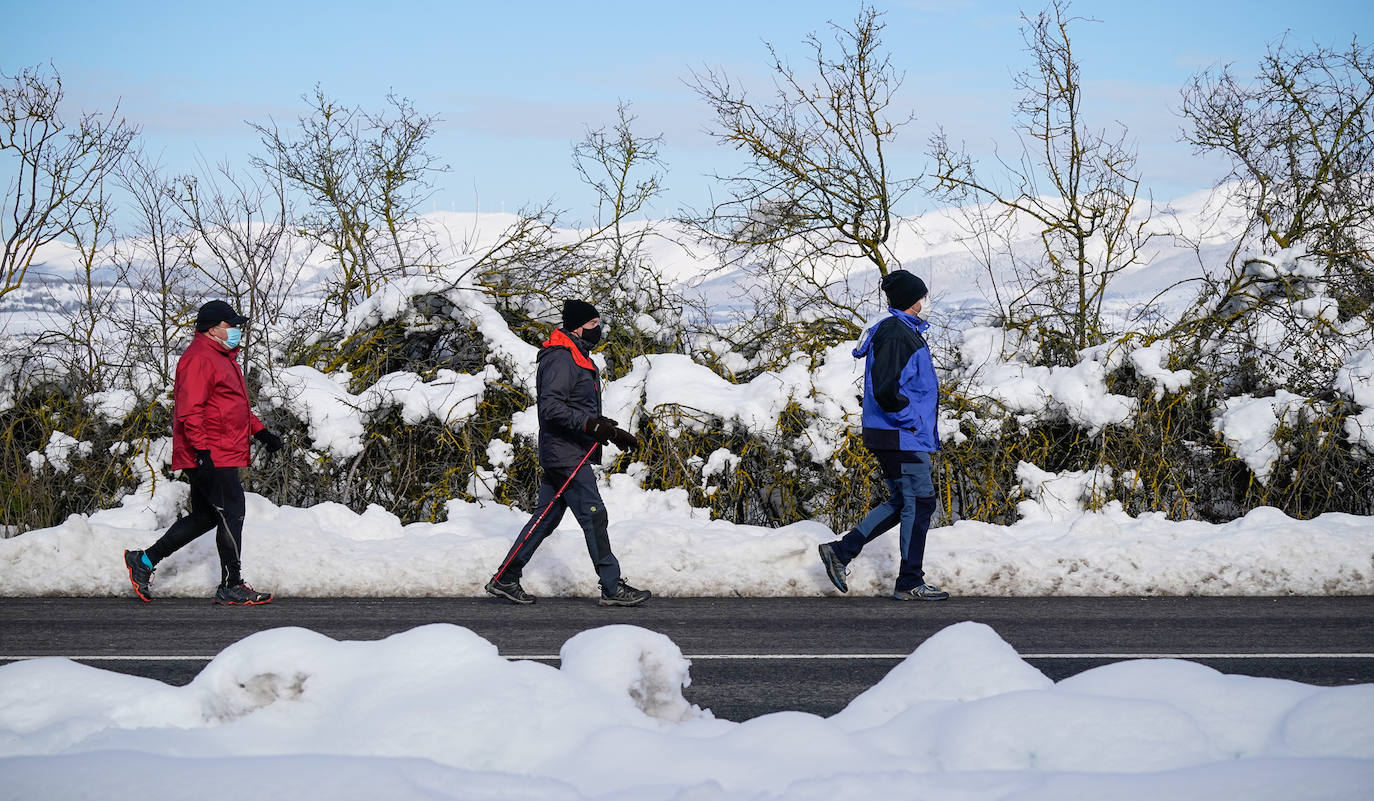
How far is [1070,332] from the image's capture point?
40.5 feet

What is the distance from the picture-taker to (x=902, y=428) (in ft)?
24.0

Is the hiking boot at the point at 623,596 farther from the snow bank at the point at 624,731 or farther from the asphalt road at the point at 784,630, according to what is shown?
the snow bank at the point at 624,731

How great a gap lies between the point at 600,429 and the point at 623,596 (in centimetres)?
110

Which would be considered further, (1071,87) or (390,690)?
(1071,87)

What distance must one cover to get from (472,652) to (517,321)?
9.45 metres

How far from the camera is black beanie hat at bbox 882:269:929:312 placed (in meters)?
7.41

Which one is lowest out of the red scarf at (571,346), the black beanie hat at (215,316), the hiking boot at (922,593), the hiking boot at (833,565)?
the hiking boot at (922,593)

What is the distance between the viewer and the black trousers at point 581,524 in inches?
286

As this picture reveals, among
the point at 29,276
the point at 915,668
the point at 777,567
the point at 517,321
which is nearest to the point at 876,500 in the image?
the point at 777,567

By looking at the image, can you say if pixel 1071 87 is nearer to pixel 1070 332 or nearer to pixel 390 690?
pixel 1070 332

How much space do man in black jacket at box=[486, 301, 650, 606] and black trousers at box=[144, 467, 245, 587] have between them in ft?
5.58

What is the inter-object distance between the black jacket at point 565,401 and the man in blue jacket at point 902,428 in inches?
70.2

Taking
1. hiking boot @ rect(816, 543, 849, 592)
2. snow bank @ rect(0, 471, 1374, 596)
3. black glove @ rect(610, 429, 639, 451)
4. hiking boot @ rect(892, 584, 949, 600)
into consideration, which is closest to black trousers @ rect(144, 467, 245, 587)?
snow bank @ rect(0, 471, 1374, 596)

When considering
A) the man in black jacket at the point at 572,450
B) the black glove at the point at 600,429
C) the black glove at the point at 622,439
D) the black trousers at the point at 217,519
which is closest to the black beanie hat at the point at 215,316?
the black trousers at the point at 217,519
